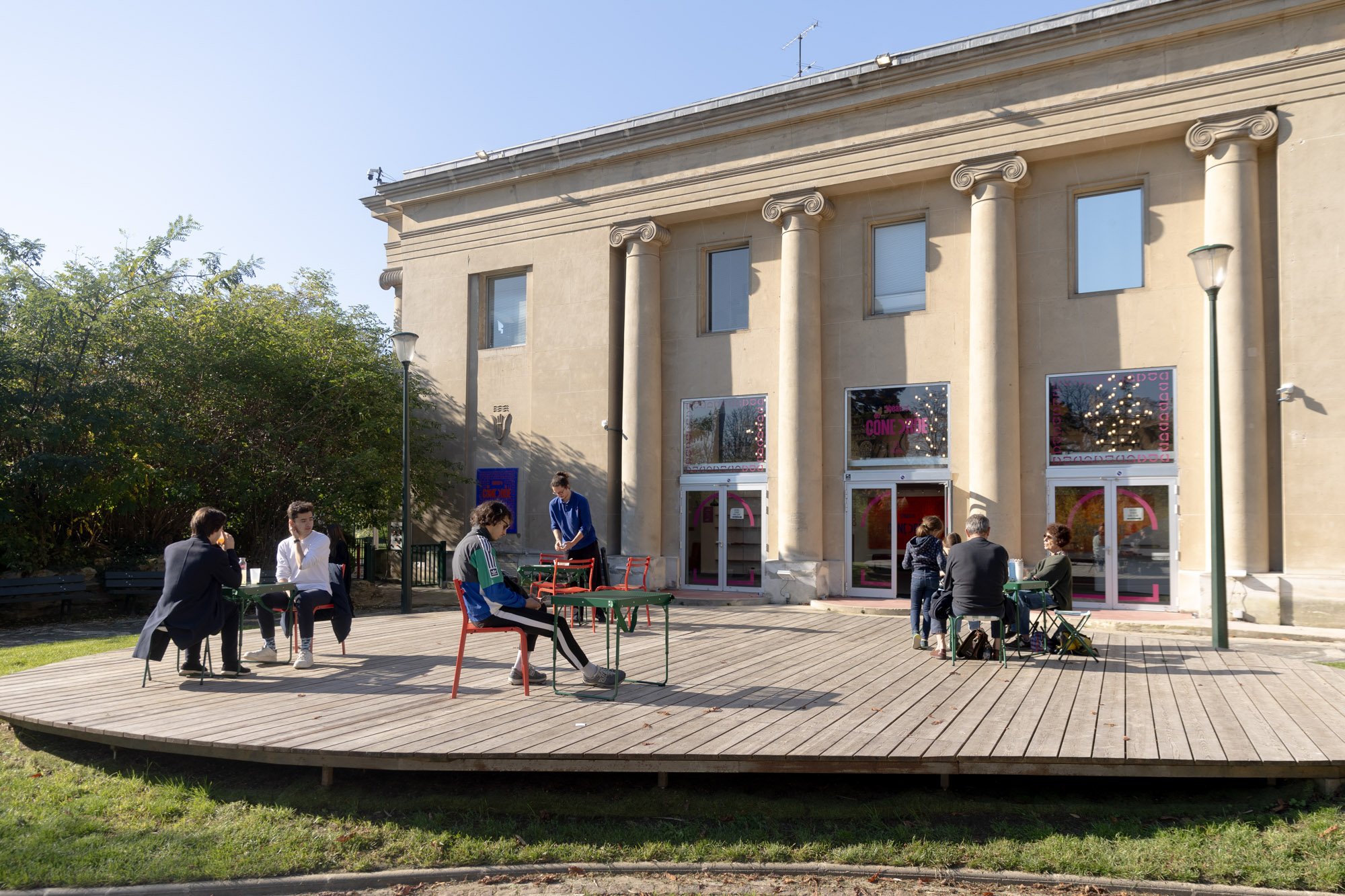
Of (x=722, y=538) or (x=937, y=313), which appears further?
(x=722, y=538)

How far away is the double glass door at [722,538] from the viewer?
1684 centimetres

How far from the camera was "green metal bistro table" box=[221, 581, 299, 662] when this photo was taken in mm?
7582

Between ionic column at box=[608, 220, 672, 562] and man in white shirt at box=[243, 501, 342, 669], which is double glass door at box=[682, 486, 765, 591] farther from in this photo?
man in white shirt at box=[243, 501, 342, 669]

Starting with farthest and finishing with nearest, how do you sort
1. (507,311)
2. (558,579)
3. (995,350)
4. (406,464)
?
1. (507,311)
2. (406,464)
3. (995,350)
4. (558,579)

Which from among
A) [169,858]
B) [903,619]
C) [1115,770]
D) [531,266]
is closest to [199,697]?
[169,858]

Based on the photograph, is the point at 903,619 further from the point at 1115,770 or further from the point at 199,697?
the point at 199,697

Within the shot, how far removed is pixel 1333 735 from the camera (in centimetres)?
579

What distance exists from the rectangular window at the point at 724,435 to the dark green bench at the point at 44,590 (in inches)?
422

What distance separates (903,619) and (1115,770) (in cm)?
794

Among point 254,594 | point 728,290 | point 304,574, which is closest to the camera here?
point 254,594

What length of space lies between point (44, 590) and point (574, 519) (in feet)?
30.7

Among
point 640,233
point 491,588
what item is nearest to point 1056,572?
point 491,588

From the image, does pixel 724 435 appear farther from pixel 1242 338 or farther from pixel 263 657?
pixel 263 657

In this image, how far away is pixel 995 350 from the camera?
14.4 meters
